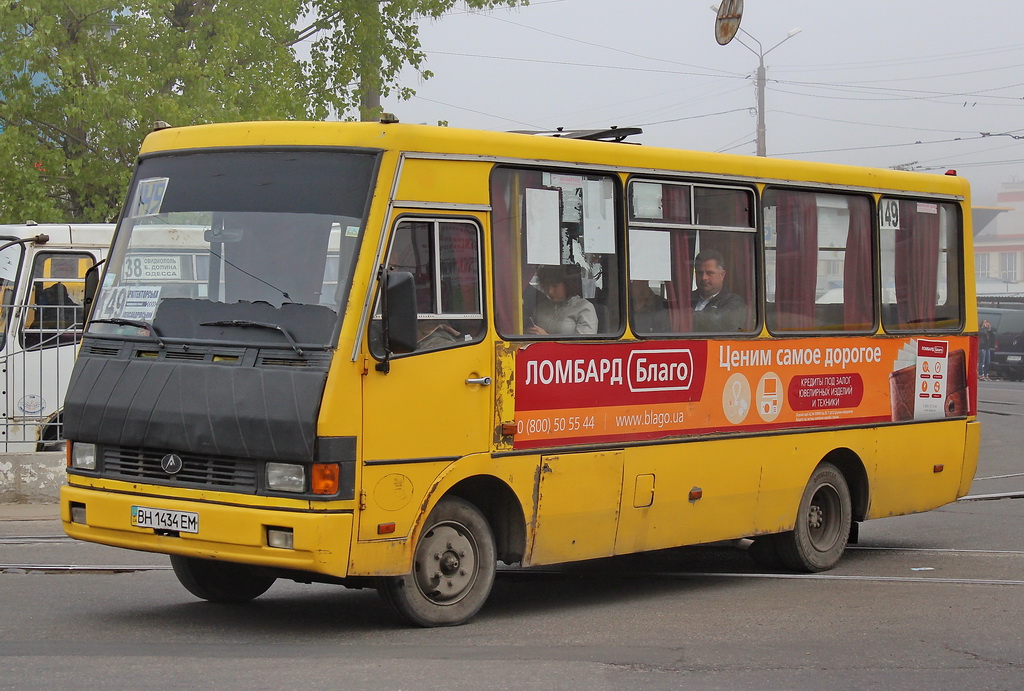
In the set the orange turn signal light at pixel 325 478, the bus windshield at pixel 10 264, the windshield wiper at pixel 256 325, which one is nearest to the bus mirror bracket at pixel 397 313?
the windshield wiper at pixel 256 325

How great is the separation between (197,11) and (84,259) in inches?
327

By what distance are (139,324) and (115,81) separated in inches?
613

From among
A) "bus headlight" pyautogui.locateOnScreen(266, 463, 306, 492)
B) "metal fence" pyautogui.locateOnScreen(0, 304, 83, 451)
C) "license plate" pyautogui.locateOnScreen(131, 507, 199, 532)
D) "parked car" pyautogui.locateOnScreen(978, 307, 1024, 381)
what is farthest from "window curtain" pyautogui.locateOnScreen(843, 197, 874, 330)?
"parked car" pyautogui.locateOnScreen(978, 307, 1024, 381)

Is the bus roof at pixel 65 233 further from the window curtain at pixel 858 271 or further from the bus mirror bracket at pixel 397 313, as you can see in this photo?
the bus mirror bracket at pixel 397 313

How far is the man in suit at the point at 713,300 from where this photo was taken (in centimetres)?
1000

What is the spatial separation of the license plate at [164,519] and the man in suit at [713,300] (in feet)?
12.6

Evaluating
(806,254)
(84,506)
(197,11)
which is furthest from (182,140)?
(197,11)

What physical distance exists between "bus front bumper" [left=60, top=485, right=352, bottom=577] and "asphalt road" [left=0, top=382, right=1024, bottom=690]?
0.45 meters

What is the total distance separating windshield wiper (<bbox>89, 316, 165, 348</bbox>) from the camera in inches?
312

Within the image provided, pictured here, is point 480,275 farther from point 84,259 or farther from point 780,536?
point 84,259

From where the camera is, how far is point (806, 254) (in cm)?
1104

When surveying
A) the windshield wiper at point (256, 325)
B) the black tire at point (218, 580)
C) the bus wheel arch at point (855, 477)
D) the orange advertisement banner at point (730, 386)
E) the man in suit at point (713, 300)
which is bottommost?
the black tire at point (218, 580)

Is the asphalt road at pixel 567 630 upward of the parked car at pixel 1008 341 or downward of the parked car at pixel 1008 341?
downward

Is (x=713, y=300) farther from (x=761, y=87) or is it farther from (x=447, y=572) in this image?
(x=761, y=87)
